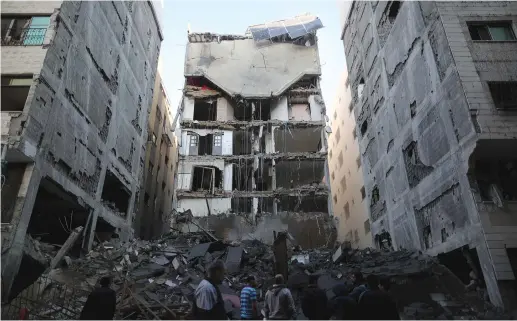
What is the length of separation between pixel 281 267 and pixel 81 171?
12205mm

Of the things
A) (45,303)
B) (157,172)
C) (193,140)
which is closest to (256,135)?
(193,140)

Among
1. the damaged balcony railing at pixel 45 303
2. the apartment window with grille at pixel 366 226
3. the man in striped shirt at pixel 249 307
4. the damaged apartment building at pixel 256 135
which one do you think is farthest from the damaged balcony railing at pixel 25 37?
the apartment window with grille at pixel 366 226

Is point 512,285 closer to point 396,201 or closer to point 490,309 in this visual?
point 490,309

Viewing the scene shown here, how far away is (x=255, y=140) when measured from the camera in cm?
3341

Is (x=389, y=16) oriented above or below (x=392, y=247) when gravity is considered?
above

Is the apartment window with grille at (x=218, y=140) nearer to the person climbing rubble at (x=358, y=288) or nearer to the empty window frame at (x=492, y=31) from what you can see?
the empty window frame at (x=492, y=31)

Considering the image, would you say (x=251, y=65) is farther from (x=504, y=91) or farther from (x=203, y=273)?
(x=504, y=91)

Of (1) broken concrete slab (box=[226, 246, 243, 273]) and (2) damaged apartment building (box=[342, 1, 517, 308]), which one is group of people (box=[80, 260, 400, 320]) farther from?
(1) broken concrete slab (box=[226, 246, 243, 273])

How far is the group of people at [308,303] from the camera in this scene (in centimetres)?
553

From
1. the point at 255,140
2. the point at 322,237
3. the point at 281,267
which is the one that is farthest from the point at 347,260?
the point at 255,140

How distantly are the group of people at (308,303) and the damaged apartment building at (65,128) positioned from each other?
10.8m

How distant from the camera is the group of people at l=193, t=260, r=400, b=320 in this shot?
553 cm

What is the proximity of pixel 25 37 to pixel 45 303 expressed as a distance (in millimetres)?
12630

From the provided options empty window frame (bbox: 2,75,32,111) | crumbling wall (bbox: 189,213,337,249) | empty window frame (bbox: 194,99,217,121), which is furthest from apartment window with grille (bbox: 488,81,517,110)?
empty window frame (bbox: 194,99,217,121)
